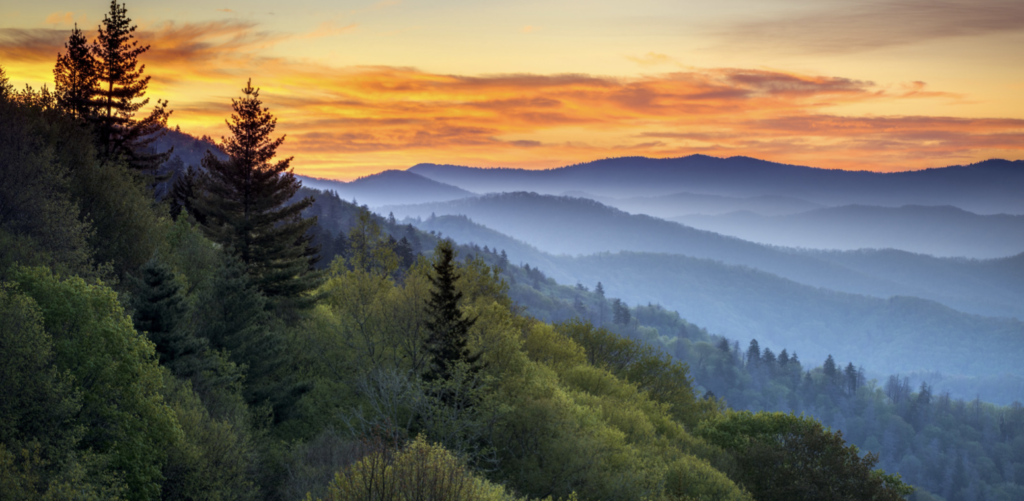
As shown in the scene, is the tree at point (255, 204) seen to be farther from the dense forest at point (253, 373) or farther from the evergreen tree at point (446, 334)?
the evergreen tree at point (446, 334)

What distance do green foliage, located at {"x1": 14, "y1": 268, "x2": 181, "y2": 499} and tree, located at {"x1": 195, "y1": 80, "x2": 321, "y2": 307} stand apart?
1607 cm

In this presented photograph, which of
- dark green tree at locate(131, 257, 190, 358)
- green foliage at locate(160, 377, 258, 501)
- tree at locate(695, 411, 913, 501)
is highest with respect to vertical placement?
dark green tree at locate(131, 257, 190, 358)

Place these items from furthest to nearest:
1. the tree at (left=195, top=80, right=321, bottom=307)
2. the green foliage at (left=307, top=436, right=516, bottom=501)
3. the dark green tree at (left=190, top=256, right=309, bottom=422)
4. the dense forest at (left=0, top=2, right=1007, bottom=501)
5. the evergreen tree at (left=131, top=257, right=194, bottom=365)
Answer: the tree at (left=195, top=80, right=321, bottom=307)
the dark green tree at (left=190, top=256, right=309, bottom=422)
the evergreen tree at (left=131, top=257, right=194, bottom=365)
the dense forest at (left=0, top=2, right=1007, bottom=501)
the green foliage at (left=307, top=436, right=516, bottom=501)

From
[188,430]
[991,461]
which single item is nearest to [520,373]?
[188,430]

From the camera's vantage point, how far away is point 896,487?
34375 mm

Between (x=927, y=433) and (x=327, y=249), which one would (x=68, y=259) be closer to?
(x=327, y=249)

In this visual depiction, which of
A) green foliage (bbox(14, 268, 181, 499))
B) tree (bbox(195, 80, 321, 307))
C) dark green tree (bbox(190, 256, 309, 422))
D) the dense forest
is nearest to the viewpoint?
the dense forest

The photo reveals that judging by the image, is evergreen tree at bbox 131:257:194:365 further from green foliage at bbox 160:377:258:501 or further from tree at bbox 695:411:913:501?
tree at bbox 695:411:913:501

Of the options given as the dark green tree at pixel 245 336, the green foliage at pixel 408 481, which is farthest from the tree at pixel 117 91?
the green foliage at pixel 408 481

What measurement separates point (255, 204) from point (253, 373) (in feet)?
42.4

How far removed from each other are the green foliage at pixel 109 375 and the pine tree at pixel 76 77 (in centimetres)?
2381

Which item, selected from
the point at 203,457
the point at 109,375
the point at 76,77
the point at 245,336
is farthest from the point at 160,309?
the point at 76,77

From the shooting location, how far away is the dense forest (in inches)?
704

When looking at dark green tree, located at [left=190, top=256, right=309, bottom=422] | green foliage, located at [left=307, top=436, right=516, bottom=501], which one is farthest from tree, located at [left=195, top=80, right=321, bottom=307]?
green foliage, located at [left=307, top=436, right=516, bottom=501]
